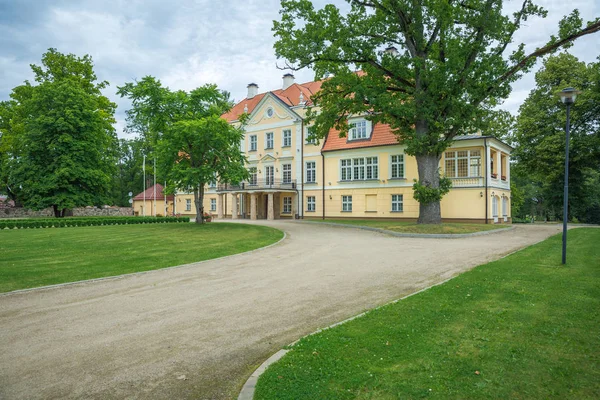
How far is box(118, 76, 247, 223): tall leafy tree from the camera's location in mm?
24984

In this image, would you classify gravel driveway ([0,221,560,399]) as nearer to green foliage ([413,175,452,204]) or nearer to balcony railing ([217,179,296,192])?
green foliage ([413,175,452,204])

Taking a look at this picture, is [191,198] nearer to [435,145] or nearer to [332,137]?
[332,137]

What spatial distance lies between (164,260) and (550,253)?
11.8 m

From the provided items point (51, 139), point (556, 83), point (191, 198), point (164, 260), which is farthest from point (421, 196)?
point (191, 198)

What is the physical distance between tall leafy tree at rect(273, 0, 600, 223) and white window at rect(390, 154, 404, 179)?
30.0 feet

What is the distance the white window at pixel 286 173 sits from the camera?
39.7 meters

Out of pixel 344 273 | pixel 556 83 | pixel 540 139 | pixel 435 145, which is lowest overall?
pixel 344 273

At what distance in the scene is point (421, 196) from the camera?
2184 centimetres

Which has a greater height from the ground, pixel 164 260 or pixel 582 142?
pixel 582 142

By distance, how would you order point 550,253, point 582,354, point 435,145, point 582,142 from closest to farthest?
point 582,354, point 550,253, point 435,145, point 582,142

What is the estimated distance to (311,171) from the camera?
38.3 meters


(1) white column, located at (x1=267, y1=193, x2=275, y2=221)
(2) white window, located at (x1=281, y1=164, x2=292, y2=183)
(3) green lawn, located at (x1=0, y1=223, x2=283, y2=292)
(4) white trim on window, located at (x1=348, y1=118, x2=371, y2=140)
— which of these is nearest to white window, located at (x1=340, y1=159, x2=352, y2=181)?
(4) white trim on window, located at (x1=348, y1=118, x2=371, y2=140)

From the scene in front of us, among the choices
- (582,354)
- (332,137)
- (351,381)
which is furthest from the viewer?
(332,137)

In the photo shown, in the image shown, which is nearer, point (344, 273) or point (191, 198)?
point (344, 273)
